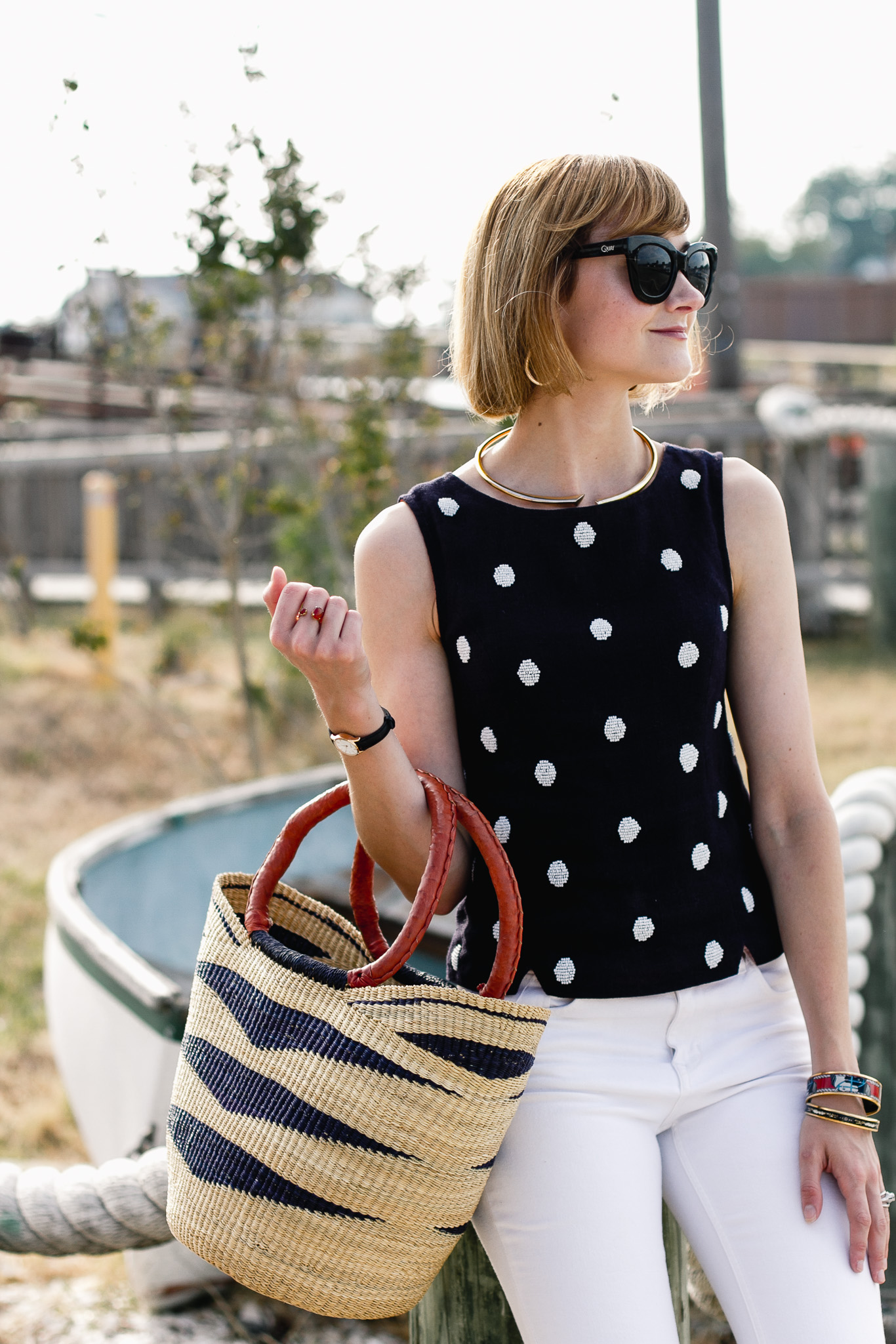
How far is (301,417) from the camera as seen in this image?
5.15 m

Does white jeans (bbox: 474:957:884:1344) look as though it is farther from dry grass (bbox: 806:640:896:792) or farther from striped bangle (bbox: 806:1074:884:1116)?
dry grass (bbox: 806:640:896:792)

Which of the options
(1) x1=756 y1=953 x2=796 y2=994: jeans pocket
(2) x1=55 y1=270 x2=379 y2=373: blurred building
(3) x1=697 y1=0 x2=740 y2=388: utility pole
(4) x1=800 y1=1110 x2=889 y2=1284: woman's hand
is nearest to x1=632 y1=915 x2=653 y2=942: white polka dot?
(1) x1=756 y1=953 x2=796 y2=994: jeans pocket

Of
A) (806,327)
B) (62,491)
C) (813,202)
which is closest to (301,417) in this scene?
(62,491)

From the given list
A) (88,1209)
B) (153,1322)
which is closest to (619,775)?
(88,1209)

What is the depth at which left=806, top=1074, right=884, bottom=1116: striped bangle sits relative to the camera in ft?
4.51

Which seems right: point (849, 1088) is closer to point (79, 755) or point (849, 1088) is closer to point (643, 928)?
point (643, 928)

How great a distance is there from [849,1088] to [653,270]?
928mm

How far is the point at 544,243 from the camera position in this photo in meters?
1.47

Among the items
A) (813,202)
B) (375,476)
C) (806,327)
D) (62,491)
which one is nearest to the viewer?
→ (375,476)

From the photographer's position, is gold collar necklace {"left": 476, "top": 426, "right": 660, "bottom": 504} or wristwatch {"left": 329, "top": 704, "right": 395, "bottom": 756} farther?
gold collar necklace {"left": 476, "top": 426, "right": 660, "bottom": 504}

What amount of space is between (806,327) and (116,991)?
1394 inches

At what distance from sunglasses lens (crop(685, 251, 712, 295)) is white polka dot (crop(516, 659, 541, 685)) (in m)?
0.49

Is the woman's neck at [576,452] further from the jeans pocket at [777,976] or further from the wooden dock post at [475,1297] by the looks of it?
the wooden dock post at [475,1297]

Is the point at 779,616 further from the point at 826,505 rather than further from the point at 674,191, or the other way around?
the point at 826,505
